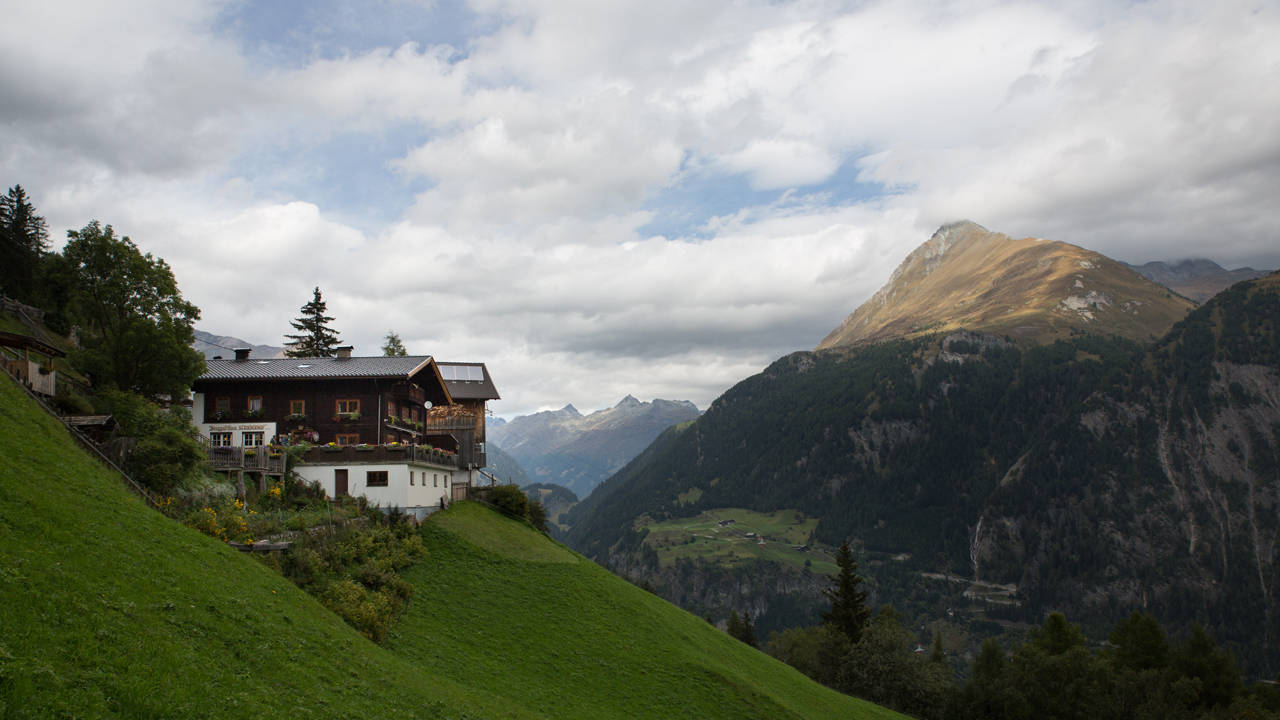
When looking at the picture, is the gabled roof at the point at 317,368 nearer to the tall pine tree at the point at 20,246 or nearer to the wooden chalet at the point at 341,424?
the wooden chalet at the point at 341,424

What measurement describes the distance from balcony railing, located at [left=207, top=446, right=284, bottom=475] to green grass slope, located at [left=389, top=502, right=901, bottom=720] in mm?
9337

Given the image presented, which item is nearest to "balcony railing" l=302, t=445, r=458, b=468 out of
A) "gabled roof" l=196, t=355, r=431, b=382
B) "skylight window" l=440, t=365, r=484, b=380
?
"gabled roof" l=196, t=355, r=431, b=382

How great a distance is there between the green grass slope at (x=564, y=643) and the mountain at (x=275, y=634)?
4.2 inches

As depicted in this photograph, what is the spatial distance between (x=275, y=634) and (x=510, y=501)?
3479 cm

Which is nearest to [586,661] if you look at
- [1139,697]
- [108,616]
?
[108,616]

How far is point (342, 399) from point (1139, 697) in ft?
273

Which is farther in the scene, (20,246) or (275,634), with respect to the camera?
(20,246)

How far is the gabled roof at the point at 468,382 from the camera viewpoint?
68.3 metres

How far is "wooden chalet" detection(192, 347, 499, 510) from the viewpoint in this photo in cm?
4075

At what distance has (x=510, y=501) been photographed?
171ft

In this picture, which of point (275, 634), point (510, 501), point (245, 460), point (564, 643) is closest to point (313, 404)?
point (245, 460)

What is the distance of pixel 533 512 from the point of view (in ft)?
179

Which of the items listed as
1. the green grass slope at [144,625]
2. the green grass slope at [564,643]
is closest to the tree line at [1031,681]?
the green grass slope at [564,643]

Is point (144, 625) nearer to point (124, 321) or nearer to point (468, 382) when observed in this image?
point (124, 321)
